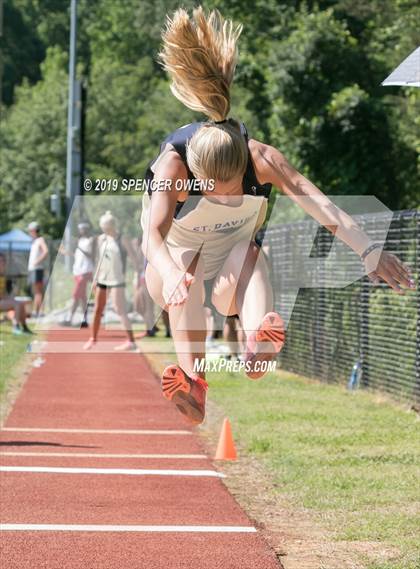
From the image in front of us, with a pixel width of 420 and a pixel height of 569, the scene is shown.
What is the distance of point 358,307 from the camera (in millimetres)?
14086

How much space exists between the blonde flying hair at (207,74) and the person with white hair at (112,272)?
1.33 meters

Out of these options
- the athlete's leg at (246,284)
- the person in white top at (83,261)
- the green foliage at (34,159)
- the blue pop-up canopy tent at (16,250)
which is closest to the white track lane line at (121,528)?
the person in white top at (83,261)

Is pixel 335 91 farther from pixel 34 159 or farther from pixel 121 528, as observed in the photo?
pixel 34 159

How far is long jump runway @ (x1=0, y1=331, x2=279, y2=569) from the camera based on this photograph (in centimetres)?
699

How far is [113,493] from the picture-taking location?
8859mm

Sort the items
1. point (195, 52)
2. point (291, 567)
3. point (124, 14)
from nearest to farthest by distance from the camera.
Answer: point (195, 52), point (291, 567), point (124, 14)

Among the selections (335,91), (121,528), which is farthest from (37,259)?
(121,528)

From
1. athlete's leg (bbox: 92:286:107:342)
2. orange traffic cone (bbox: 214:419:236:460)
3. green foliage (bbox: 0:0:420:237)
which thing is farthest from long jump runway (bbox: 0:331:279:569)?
green foliage (bbox: 0:0:420:237)

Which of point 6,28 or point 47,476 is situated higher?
point 6,28

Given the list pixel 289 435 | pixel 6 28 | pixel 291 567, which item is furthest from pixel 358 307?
pixel 6 28

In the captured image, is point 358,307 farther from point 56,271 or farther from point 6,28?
point 6,28

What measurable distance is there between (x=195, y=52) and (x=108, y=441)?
7643 millimetres

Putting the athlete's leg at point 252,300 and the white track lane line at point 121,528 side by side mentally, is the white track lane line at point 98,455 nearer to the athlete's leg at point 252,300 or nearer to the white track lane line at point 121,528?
the white track lane line at point 121,528

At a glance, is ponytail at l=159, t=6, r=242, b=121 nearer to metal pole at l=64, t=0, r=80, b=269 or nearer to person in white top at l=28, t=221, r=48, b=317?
metal pole at l=64, t=0, r=80, b=269
